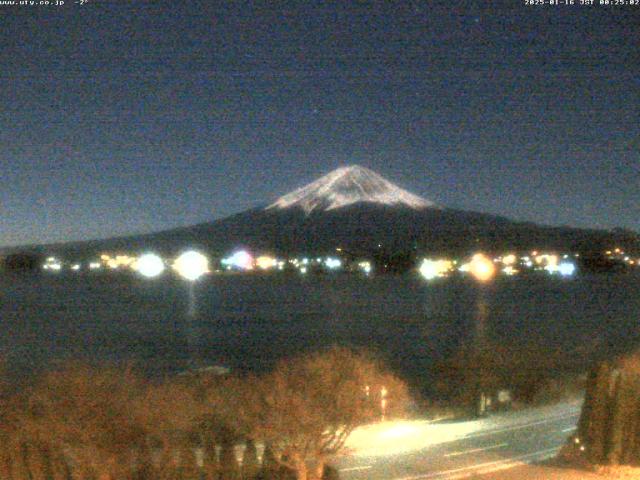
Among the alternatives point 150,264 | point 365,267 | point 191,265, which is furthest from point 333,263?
point 150,264

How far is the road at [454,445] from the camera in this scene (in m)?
10.1

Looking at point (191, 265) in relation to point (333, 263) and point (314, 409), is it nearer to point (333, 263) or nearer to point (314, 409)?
point (333, 263)

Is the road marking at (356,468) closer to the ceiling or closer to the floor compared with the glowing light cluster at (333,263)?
closer to the floor

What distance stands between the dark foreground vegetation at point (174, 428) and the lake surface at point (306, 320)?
1428cm

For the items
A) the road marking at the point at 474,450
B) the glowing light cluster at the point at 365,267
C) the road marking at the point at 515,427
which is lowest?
the road marking at the point at 515,427

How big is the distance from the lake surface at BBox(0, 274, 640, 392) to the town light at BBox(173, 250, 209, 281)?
33.9ft

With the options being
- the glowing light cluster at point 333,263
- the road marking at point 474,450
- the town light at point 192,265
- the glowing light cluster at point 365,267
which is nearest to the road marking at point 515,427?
the road marking at point 474,450

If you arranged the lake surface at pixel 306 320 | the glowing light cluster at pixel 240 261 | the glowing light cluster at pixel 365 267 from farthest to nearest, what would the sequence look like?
the glowing light cluster at pixel 240 261, the glowing light cluster at pixel 365 267, the lake surface at pixel 306 320

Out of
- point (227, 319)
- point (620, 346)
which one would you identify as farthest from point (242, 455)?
point (227, 319)

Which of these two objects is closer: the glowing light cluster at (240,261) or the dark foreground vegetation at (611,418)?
the dark foreground vegetation at (611,418)

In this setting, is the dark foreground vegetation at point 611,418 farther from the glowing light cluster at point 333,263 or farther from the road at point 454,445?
the glowing light cluster at point 333,263

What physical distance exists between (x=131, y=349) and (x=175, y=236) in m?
69.0

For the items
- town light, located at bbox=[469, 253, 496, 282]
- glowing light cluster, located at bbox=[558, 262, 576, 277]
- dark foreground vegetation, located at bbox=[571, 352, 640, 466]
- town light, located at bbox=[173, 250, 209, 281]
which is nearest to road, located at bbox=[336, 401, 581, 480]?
dark foreground vegetation, located at bbox=[571, 352, 640, 466]

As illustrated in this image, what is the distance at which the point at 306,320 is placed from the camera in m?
42.3
